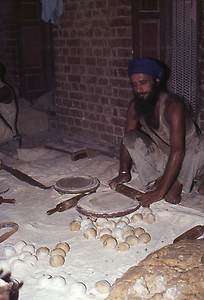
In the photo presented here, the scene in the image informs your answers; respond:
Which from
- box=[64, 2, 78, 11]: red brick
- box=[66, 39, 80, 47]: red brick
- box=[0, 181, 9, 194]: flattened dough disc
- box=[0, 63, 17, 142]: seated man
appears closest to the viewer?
box=[0, 181, 9, 194]: flattened dough disc

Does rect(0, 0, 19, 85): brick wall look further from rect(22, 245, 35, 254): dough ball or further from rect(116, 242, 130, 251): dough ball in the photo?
rect(116, 242, 130, 251): dough ball

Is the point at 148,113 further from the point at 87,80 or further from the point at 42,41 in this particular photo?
the point at 42,41

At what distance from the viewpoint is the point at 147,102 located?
3824mm

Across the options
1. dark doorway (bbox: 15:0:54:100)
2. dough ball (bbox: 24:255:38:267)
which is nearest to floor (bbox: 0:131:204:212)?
dough ball (bbox: 24:255:38:267)

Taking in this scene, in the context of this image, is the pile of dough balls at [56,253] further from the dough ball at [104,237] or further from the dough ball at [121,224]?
the dough ball at [121,224]

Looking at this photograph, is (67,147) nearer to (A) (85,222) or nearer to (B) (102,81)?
(B) (102,81)

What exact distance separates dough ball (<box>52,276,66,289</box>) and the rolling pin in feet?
3.24

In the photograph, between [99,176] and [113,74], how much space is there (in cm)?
181

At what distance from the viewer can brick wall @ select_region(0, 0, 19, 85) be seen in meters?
8.67

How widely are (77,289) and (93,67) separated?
428 centimetres

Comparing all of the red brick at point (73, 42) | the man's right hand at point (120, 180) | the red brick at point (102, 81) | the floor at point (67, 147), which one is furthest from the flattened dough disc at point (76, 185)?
the red brick at point (73, 42)

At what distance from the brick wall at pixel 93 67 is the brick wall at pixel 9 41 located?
254 cm

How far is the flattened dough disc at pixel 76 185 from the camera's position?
4.07 m

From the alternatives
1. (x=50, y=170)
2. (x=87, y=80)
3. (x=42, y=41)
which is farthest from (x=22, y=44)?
(x=50, y=170)
